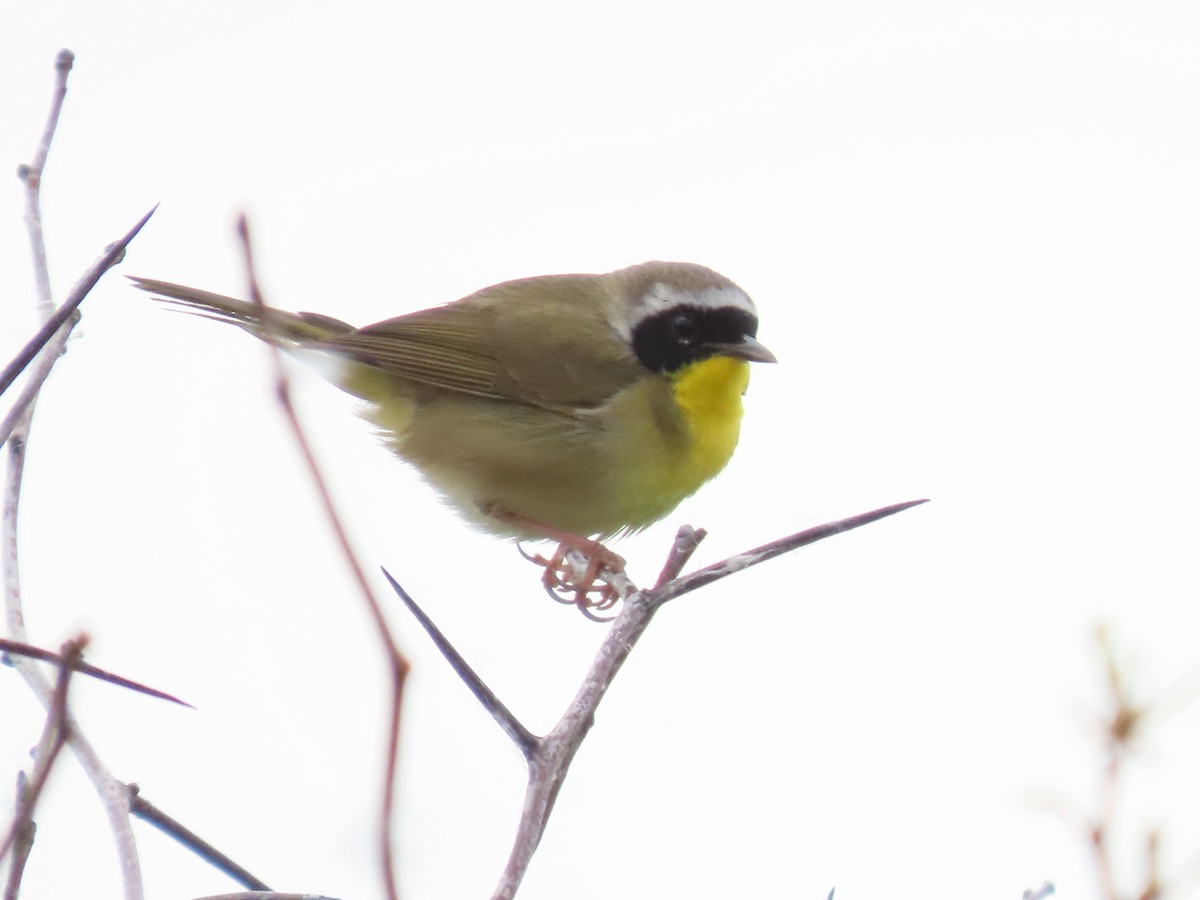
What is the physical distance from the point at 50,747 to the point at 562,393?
3.80 m

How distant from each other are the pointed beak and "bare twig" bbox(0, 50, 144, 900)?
308cm

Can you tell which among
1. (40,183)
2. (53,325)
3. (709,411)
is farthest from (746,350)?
(53,325)

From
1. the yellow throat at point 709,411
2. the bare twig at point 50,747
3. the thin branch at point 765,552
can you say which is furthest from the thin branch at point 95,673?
the yellow throat at point 709,411

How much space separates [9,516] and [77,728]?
346 mm

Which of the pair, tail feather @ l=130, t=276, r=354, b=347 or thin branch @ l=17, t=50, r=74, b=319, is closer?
thin branch @ l=17, t=50, r=74, b=319

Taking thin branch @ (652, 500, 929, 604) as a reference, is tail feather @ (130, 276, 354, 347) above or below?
above

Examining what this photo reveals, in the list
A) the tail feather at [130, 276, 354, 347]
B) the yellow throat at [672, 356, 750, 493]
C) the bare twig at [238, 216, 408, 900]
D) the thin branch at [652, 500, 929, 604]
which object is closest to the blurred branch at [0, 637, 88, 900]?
the bare twig at [238, 216, 408, 900]

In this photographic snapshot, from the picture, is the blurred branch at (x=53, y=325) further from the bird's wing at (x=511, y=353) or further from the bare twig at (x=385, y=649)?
the bird's wing at (x=511, y=353)

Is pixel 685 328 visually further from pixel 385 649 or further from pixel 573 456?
pixel 385 649

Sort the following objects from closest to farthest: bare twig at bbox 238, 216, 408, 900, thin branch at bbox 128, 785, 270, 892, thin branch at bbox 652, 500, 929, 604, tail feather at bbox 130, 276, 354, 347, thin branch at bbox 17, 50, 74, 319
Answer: bare twig at bbox 238, 216, 408, 900, thin branch at bbox 128, 785, 270, 892, thin branch at bbox 652, 500, 929, 604, thin branch at bbox 17, 50, 74, 319, tail feather at bbox 130, 276, 354, 347

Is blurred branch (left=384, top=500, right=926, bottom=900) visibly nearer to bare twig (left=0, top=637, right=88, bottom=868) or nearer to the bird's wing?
bare twig (left=0, top=637, right=88, bottom=868)

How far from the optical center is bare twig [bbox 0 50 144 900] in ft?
2.73

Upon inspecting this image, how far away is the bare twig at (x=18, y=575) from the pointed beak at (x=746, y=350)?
3.08m

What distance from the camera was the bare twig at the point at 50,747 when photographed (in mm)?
704
